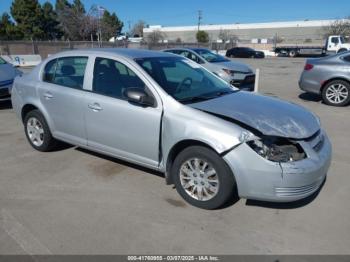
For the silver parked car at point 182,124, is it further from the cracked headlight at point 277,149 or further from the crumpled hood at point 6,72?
the crumpled hood at point 6,72

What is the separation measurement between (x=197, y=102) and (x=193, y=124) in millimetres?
449

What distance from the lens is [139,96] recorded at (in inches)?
143

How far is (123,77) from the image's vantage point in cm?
410

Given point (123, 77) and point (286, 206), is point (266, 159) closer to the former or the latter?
point (286, 206)

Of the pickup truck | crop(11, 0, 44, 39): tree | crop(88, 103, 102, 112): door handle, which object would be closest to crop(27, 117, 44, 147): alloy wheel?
crop(88, 103, 102, 112): door handle

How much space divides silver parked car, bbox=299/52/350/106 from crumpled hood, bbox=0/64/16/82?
26.2ft

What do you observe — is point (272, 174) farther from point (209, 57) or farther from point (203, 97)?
point (209, 57)

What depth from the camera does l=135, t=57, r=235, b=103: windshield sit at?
12.7ft

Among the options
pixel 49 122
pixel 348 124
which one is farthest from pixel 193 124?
pixel 348 124

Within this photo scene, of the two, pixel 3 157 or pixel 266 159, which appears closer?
pixel 266 159

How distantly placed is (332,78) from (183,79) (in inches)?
241

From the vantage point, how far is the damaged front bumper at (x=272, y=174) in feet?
10.2

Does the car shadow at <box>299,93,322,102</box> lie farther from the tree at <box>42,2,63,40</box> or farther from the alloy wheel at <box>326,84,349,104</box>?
the tree at <box>42,2,63,40</box>

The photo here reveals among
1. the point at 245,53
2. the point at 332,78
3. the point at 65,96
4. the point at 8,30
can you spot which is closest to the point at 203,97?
the point at 65,96
